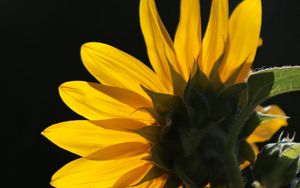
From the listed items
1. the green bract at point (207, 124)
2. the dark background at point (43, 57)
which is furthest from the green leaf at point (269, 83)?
the dark background at point (43, 57)

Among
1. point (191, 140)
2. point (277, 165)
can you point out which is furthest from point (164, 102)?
point (277, 165)

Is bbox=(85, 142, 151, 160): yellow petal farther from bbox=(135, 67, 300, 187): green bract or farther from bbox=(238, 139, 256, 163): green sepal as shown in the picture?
bbox=(238, 139, 256, 163): green sepal

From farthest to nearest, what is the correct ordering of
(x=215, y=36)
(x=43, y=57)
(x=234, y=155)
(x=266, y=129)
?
(x=43, y=57) < (x=266, y=129) < (x=215, y=36) < (x=234, y=155)

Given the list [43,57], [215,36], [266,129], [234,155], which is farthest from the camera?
[43,57]

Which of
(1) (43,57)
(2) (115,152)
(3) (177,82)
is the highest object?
(3) (177,82)

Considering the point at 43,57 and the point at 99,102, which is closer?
the point at 99,102

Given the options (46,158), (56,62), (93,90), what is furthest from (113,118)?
(56,62)

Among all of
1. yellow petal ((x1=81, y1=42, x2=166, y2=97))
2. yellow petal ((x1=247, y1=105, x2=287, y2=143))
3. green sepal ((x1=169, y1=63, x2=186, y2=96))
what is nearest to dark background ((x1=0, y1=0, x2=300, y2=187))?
yellow petal ((x1=247, y1=105, x2=287, y2=143))

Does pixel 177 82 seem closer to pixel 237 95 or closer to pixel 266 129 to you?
pixel 237 95
